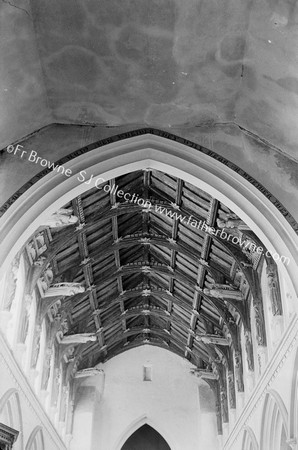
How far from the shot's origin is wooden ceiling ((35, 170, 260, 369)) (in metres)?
12.9

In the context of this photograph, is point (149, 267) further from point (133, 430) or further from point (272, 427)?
point (133, 430)

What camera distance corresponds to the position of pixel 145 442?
2406 centimetres

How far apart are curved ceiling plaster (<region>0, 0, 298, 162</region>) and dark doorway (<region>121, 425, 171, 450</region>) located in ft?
60.2

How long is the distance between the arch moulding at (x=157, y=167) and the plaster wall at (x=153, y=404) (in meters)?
13.5

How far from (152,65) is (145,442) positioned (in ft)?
64.6

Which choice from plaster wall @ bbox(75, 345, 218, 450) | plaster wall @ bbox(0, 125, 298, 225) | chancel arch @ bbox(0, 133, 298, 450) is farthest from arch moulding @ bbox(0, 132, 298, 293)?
plaster wall @ bbox(75, 345, 218, 450)

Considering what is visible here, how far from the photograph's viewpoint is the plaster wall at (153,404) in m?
20.5

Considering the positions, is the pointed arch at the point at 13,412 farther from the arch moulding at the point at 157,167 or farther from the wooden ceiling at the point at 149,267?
the arch moulding at the point at 157,167

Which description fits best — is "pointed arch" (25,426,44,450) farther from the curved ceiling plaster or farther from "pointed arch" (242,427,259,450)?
the curved ceiling plaster

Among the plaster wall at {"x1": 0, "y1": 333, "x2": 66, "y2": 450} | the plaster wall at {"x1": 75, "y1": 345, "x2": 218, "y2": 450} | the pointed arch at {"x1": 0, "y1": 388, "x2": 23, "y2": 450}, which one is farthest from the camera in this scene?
the plaster wall at {"x1": 75, "y1": 345, "x2": 218, "y2": 450}

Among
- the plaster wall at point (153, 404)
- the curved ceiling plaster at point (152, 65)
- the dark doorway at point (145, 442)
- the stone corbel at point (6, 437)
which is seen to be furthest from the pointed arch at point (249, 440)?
the dark doorway at point (145, 442)

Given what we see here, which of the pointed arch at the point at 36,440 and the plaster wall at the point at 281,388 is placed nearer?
the plaster wall at the point at 281,388

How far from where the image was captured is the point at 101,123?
356 inches

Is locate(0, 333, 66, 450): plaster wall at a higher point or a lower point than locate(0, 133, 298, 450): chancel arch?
lower
